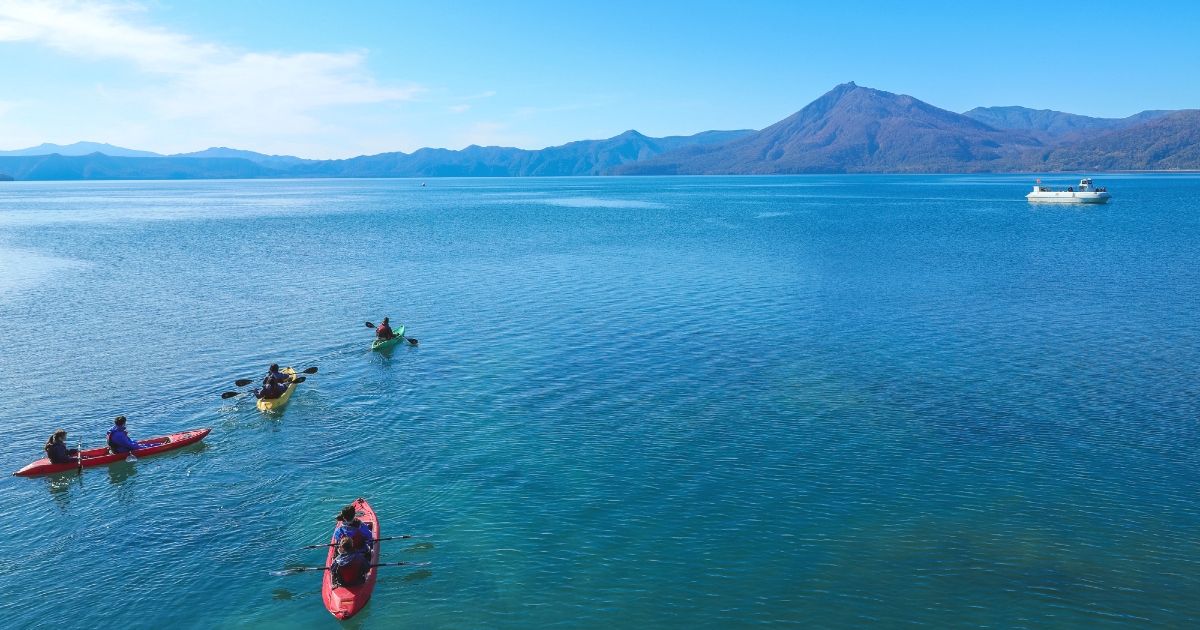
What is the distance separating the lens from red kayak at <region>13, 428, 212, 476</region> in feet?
106

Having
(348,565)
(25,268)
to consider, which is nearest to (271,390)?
(348,565)

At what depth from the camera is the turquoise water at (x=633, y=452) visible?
77.9ft

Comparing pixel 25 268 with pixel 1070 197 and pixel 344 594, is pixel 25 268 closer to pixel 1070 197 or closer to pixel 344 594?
pixel 344 594

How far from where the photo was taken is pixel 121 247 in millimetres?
114750

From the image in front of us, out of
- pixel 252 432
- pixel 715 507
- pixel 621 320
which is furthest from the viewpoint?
pixel 621 320

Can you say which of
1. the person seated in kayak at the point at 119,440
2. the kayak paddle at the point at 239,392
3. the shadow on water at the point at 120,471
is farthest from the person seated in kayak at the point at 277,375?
the shadow on water at the point at 120,471

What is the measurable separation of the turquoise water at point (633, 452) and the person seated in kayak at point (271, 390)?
1213 millimetres

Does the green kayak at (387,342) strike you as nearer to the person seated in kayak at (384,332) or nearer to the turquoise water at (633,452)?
the person seated in kayak at (384,332)

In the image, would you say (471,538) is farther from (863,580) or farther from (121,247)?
(121,247)

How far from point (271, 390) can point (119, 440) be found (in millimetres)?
8669

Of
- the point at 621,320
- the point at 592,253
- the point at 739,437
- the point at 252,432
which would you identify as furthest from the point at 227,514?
the point at 592,253

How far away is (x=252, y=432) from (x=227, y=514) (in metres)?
9.77

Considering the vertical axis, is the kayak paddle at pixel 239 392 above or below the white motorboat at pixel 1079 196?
below

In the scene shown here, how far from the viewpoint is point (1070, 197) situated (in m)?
178
